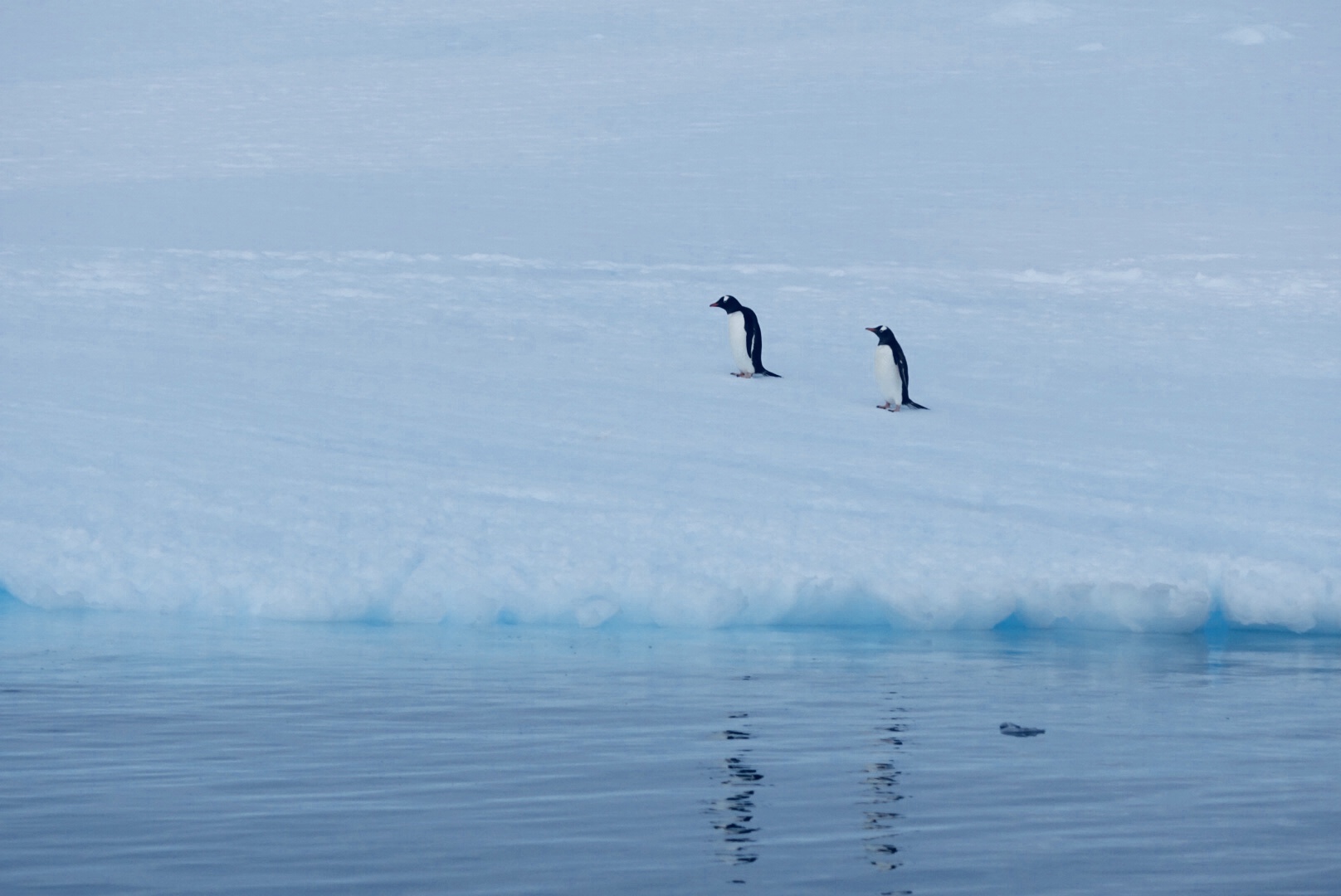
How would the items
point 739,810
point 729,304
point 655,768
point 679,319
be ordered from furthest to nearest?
point 679,319, point 729,304, point 655,768, point 739,810

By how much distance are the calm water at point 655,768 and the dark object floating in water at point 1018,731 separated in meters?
0.05

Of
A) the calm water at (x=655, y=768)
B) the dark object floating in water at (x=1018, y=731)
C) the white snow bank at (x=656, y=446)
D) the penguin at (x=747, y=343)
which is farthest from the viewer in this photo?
the penguin at (x=747, y=343)

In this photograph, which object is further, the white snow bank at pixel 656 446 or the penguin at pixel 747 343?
the penguin at pixel 747 343

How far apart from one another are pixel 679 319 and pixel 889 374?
2649 mm

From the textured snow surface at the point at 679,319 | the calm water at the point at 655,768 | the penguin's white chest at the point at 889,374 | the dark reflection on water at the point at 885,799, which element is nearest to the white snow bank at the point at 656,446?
the textured snow surface at the point at 679,319

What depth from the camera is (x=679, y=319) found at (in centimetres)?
1271

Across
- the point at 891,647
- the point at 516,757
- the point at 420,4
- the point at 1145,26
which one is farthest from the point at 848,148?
the point at 516,757

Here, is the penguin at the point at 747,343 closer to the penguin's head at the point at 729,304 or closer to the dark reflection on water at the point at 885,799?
the penguin's head at the point at 729,304

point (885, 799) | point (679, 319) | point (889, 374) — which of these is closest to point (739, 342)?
point (889, 374)

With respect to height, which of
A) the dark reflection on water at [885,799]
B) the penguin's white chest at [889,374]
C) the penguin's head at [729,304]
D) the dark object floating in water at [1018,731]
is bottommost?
the dark object floating in water at [1018,731]

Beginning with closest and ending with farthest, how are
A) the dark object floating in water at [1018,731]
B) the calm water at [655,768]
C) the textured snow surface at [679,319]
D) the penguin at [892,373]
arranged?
the calm water at [655,768]
the dark object floating in water at [1018,731]
the textured snow surface at [679,319]
the penguin at [892,373]

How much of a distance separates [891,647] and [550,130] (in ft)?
48.5

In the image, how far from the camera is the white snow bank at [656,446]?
706cm

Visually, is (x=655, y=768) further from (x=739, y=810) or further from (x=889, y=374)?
(x=889, y=374)
